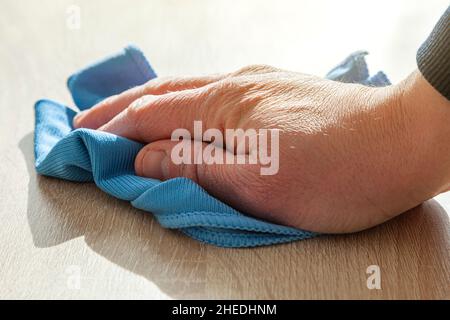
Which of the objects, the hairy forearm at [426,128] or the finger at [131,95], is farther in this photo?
the finger at [131,95]

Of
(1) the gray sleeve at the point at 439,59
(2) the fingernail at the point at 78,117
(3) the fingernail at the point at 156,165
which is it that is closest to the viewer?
(1) the gray sleeve at the point at 439,59

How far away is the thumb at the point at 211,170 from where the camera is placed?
0.63m

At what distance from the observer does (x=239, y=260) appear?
1.98ft

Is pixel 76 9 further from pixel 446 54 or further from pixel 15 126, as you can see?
pixel 446 54

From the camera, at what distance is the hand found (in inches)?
23.4

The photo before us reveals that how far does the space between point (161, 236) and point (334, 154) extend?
18 cm

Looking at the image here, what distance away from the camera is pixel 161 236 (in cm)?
65

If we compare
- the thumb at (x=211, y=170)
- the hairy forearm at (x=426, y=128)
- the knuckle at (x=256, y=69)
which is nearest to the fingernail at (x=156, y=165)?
the thumb at (x=211, y=170)

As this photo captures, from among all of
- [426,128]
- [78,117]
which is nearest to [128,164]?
[78,117]

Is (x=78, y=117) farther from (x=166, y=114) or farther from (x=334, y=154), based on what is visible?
(x=334, y=154)

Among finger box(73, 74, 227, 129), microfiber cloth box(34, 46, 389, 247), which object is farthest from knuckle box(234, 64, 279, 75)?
microfiber cloth box(34, 46, 389, 247)

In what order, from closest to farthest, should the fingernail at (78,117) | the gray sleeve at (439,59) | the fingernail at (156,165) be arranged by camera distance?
the gray sleeve at (439,59), the fingernail at (156,165), the fingernail at (78,117)

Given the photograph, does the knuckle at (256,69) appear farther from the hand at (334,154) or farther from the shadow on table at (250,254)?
the shadow on table at (250,254)
